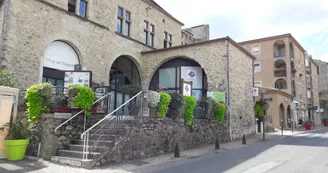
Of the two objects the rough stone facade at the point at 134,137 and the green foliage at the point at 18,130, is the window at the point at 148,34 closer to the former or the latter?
the rough stone facade at the point at 134,137

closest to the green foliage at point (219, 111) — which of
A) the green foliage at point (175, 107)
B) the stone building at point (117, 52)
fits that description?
the stone building at point (117, 52)

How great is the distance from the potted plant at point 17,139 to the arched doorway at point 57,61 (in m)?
4.50

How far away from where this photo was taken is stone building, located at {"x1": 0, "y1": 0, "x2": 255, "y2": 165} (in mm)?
10938

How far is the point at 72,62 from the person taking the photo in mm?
13086

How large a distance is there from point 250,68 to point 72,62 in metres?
11.6

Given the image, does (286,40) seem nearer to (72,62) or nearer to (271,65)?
(271,65)

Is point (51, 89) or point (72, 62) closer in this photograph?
point (51, 89)

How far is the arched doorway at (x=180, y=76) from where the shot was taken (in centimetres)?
1570

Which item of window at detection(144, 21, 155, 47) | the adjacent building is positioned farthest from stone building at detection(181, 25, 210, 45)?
window at detection(144, 21, 155, 47)

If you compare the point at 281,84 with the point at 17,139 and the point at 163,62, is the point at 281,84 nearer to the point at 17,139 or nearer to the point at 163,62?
the point at 163,62

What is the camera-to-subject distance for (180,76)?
1600cm

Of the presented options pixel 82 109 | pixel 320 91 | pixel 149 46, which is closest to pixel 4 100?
pixel 82 109

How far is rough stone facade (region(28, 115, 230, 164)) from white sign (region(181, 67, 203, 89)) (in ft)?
15.0

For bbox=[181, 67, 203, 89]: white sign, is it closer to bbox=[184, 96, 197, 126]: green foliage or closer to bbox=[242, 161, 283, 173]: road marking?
bbox=[184, 96, 197, 126]: green foliage
